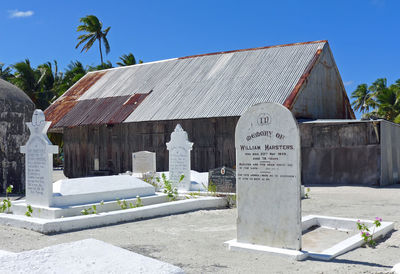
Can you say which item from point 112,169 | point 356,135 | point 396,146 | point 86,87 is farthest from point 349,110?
point 86,87

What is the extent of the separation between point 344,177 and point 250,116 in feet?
38.8

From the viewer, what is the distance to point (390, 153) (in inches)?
671

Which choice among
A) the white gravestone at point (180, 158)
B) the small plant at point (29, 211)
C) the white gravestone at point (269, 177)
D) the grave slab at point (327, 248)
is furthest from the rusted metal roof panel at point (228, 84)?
the white gravestone at point (269, 177)

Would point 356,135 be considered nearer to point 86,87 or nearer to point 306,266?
point 306,266

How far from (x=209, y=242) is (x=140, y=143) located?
1456cm

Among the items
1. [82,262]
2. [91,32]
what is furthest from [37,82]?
[82,262]

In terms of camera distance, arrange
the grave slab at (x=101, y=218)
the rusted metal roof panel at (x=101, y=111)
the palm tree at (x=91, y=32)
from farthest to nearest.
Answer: the palm tree at (x=91, y=32)
the rusted metal roof panel at (x=101, y=111)
the grave slab at (x=101, y=218)

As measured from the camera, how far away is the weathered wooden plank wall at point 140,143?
18531mm

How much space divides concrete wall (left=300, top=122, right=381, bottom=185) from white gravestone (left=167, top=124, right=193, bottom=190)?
6.64 meters

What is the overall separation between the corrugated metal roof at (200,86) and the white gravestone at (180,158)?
5.20 meters

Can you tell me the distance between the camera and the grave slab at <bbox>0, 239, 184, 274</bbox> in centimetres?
289

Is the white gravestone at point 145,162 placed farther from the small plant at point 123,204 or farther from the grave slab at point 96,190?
the small plant at point 123,204

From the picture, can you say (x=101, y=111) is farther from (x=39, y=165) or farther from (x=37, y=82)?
(x=37, y=82)

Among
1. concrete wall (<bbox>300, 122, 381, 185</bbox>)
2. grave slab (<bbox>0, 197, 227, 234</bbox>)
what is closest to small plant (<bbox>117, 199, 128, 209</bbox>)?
grave slab (<bbox>0, 197, 227, 234</bbox>)
